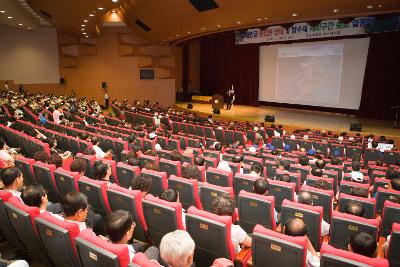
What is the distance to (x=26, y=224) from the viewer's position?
3.07 meters

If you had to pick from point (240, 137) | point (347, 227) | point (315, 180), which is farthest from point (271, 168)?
point (240, 137)

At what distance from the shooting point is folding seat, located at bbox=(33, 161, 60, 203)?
481cm

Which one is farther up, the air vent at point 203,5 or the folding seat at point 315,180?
the air vent at point 203,5

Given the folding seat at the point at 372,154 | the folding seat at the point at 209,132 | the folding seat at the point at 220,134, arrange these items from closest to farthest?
the folding seat at the point at 372,154 < the folding seat at the point at 220,134 < the folding seat at the point at 209,132

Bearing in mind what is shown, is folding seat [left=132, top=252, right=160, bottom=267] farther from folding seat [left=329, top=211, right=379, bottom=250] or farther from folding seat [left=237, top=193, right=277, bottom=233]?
folding seat [left=329, top=211, right=379, bottom=250]

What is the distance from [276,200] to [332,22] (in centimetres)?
1574

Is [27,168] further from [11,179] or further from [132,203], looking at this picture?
[132,203]

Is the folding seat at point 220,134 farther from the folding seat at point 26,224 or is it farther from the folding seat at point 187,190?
the folding seat at point 26,224

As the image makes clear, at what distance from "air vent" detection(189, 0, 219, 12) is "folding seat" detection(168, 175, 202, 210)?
1094 centimetres

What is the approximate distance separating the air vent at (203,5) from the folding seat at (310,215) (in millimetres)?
11797

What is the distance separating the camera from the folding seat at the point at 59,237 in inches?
108

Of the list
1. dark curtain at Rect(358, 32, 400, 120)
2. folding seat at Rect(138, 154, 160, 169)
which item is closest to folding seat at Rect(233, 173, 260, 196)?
folding seat at Rect(138, 154, 160, 169)

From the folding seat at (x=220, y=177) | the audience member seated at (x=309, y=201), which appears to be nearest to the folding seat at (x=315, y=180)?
the folding seat at (x=220, y=177)

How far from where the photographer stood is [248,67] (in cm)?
2373
